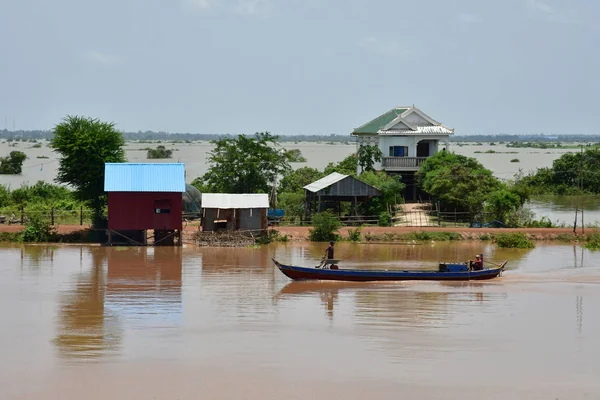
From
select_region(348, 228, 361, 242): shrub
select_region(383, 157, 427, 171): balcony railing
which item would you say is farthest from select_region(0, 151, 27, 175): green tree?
select_region(348, 228, 361, 242): shrub

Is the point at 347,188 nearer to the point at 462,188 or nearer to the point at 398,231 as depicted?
the point at 398,231

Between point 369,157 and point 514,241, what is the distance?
964cm

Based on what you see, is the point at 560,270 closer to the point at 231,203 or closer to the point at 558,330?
the point at 558,330

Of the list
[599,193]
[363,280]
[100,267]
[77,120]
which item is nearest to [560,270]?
[363,280]

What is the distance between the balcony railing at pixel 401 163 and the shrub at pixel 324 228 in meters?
7.78

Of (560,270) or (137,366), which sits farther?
(560,270)

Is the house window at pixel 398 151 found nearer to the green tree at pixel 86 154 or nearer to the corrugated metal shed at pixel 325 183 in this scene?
the corrugated metal shed at pixel 325 183

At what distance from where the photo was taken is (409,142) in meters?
41.8

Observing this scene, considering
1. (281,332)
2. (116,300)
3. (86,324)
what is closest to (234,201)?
(116,300)

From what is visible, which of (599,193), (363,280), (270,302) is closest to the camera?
(270,302)

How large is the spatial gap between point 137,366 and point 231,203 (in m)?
16.0

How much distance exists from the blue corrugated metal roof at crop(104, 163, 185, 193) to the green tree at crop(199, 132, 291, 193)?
6.33m

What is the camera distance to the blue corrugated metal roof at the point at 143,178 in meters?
31.4

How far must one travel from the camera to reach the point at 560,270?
92.9 feet
